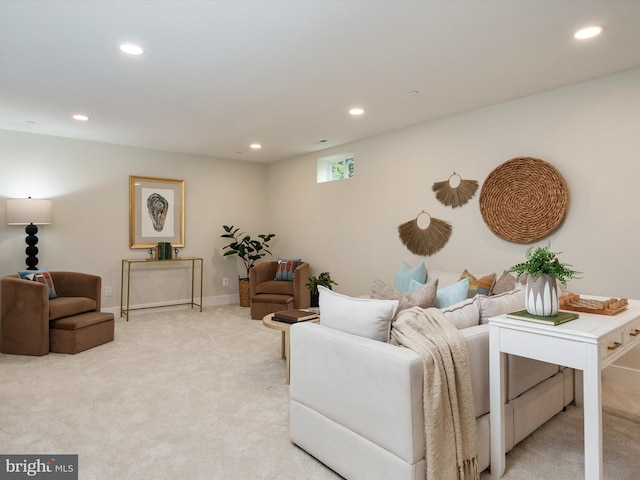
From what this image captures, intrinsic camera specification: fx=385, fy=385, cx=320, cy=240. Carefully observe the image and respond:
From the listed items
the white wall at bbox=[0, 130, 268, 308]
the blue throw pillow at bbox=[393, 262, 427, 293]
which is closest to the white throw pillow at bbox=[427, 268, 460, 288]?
the blue throw pillow at bbox=[393, 262, 427, 293]

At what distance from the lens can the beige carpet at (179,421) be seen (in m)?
1.96

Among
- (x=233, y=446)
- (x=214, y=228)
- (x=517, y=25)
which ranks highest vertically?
(x=517, y=25)

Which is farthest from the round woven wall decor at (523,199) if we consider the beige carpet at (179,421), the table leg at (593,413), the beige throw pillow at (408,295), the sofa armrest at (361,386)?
the sofa armrest at (361,386)

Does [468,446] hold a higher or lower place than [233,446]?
higher

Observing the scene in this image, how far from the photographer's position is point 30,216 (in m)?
4.54

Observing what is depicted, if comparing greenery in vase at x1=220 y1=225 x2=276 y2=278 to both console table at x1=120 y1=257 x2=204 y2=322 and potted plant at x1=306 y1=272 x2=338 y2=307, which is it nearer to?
console table at x1=120 y1=257 x2=204 y2=322

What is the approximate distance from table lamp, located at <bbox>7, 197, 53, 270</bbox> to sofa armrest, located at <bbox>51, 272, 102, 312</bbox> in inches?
21.8

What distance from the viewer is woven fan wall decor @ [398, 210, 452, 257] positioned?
429 centimetres

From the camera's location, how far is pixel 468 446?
1.70m

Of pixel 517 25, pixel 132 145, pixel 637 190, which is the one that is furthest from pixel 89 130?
pixel 637 190

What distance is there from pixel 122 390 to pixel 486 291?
2.93 metres

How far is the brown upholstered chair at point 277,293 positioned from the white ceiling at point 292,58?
2205mm

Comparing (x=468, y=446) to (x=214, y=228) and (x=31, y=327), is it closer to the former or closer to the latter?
(x=31, y=327)

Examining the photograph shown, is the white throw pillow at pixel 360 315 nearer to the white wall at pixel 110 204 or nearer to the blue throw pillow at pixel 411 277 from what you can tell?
the blue throw pillow at pixel 411 277
